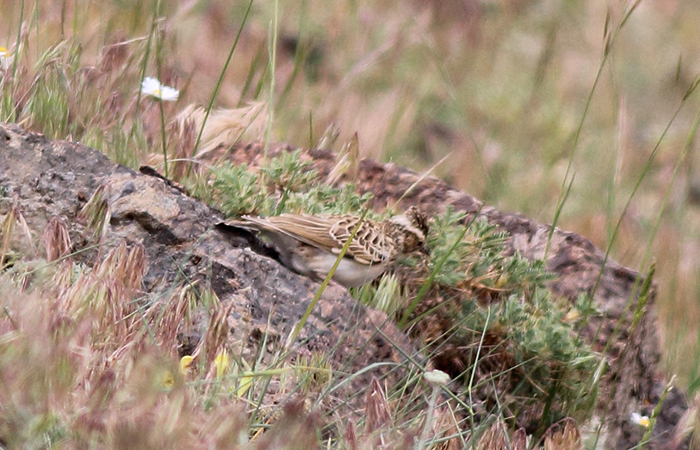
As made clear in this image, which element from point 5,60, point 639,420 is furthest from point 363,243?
point 5,60

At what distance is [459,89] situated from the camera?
475 centimetres

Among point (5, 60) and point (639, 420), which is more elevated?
point (5, 60)

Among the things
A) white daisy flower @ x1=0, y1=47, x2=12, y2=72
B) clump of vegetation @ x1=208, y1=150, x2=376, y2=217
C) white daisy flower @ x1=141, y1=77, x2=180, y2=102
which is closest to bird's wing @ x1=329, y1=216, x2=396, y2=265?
clump of vegetation @ x1=208, y1=150, x2=376, y2=217

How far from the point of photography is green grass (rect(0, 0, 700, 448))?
3.80 metres

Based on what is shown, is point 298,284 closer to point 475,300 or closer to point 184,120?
point 475,300

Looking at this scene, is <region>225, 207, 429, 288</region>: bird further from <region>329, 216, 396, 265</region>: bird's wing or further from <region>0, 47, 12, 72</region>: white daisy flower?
<region>0, 47, 12, 72</region>: white daisy flower

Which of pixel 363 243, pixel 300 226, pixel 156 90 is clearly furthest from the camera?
pixel 156 90

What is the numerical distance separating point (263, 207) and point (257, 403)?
5.85 ft

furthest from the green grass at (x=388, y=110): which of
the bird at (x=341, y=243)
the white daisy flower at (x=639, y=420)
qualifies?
the white daisy flower at (x=639, y=420)

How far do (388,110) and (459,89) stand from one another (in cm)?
237

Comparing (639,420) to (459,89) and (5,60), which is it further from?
(5,60)

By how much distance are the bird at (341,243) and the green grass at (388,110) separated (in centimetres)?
12

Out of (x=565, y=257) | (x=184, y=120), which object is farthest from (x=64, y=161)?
(x=565, y=257)

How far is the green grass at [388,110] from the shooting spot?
3799 mm
